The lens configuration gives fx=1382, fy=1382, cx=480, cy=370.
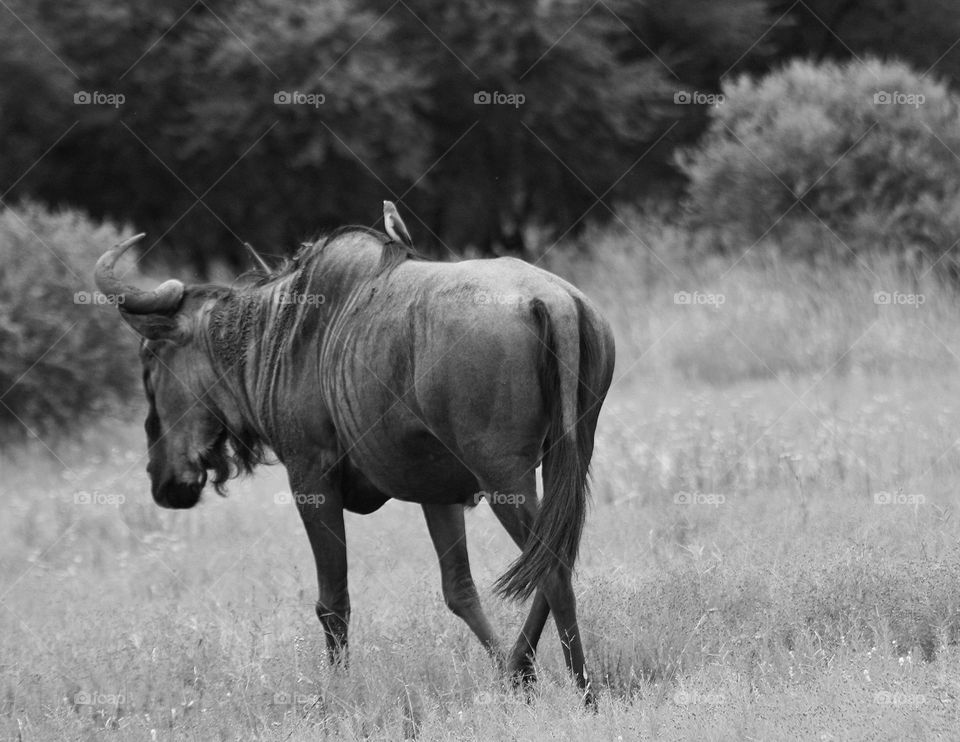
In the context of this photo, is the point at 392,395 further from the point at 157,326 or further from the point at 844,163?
the point at 844,163

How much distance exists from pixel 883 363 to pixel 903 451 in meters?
3.48

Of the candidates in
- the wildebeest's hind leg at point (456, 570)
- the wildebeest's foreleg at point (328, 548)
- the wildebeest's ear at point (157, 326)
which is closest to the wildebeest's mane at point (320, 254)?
the wildebeest's ear at point (157, 326)

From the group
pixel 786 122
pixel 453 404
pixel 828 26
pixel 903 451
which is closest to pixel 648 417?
pixel 903 451

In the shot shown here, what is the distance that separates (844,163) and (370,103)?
980 centimetres

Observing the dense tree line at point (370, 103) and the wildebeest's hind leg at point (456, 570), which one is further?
the dense tree line at point (370, 103)

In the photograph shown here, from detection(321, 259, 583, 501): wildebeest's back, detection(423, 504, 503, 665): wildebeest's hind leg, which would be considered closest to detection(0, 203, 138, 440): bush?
detection(423, 504, 503, 665): wildebeest's hind leg

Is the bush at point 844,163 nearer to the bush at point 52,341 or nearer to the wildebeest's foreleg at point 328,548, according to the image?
the bush at point 52,341

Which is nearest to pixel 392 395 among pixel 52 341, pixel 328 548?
pixel 328 548

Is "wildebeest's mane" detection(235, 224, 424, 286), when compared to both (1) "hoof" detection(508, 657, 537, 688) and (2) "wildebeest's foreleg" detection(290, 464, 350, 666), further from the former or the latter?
(1) "hoof" detection(508, 657, 537, 688)

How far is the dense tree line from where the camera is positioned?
73.0 ft

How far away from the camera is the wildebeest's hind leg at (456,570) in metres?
6.05

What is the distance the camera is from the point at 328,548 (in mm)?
6113

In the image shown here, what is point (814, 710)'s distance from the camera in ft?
15.2

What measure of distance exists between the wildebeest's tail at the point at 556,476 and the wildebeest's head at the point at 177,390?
210 cm
